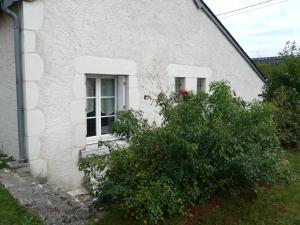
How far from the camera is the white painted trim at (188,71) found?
7.86 metres

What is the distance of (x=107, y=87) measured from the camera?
6.61 metres

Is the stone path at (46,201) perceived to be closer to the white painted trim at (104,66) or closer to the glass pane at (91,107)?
the glass pane at (91,107)

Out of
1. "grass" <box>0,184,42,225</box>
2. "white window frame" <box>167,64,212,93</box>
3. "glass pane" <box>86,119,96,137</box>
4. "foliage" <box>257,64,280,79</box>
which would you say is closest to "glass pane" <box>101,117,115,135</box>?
"glass pane" <box>86,119,96,137</box>

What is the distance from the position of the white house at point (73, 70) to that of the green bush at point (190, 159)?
1.92m

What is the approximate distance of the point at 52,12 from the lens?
536 centimetres

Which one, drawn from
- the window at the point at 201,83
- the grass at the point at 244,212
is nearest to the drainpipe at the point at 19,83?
the grass at the point at 244,212

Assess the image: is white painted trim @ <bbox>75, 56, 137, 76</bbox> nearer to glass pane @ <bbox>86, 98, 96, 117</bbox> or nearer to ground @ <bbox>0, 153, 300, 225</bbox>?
glass pane @ <bbox>86, 98, 96, 117</bbox>

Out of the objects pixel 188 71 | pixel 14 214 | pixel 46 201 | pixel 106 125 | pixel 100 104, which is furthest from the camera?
pixel 188 71

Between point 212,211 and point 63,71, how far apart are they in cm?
362

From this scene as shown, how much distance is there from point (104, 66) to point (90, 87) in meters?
0.54

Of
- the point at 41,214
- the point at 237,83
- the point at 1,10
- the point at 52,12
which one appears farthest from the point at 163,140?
the point at 237,83

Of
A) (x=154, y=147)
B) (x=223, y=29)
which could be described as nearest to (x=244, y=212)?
(x=154, y=147)

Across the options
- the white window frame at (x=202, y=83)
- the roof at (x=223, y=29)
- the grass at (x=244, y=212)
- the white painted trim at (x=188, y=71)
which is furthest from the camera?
the white window frame at (x=202, y=83)

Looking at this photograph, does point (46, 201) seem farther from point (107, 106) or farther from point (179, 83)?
point (179, 83)
